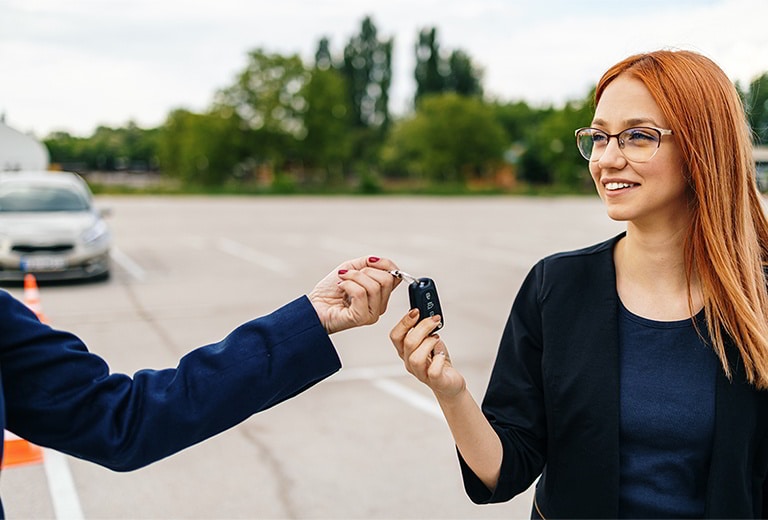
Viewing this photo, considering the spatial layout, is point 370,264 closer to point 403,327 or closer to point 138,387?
point 403,327

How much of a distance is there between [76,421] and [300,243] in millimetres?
16151

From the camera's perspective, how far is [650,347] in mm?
1714

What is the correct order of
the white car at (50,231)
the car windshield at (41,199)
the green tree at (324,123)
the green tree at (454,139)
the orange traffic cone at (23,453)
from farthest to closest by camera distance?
the green tree at (454,139), the green tree at (324,123), the car windshield at (41,199), the white car at (50,231), the orange traffic cone at (23,453)

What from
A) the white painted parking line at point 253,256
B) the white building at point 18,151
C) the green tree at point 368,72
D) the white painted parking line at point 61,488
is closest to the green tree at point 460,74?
the green tree at point 368,72

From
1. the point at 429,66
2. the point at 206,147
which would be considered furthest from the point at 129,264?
the point at 429,66

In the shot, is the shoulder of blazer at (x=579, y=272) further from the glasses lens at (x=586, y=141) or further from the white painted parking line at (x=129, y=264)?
the white painted parking line at (x=129, y=264)

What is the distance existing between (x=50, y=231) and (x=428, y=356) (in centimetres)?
1008

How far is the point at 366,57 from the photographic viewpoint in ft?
252

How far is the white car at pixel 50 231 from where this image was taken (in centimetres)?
1031

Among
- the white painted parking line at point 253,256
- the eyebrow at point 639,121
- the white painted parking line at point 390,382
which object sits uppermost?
the eyebrow at point 639,121

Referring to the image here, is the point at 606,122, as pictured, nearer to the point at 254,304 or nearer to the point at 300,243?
the point at 254,304

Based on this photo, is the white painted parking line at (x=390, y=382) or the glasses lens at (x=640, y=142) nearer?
the glasses lens at (x=640, y=142)

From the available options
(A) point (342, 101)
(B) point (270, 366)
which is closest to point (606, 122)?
(B) point (270, 366)

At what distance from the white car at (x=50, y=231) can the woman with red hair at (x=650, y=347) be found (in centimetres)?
970
